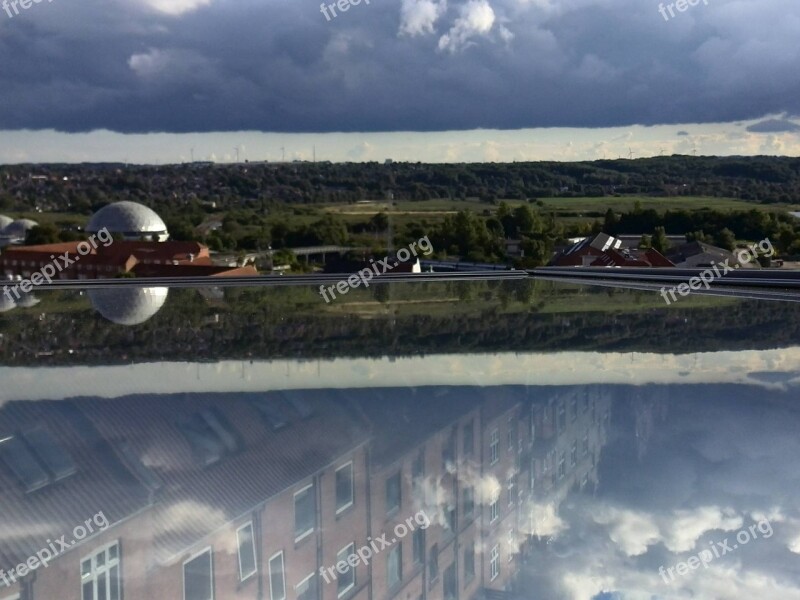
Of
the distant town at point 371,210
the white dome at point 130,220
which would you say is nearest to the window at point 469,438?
the distant town at point 371,210

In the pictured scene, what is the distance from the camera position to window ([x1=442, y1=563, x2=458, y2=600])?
1493 mm

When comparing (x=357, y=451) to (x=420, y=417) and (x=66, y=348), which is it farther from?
(x=66, y=348)

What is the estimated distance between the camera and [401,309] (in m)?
5.21

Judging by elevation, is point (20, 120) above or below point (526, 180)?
above

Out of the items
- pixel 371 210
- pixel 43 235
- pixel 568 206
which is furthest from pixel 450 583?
pixel 43 235

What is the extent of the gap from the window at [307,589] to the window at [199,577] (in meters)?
0.14

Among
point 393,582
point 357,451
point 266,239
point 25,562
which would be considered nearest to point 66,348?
point 357,451

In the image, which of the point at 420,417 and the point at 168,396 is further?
the point at 168,396

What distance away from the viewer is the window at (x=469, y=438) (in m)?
2.08

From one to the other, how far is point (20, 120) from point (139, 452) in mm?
34574

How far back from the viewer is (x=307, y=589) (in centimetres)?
150

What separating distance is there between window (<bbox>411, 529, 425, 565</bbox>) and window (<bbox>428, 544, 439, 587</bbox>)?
0.02m

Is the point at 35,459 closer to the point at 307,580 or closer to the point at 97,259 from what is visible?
the point at 307,580

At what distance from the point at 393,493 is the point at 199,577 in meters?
0.48
